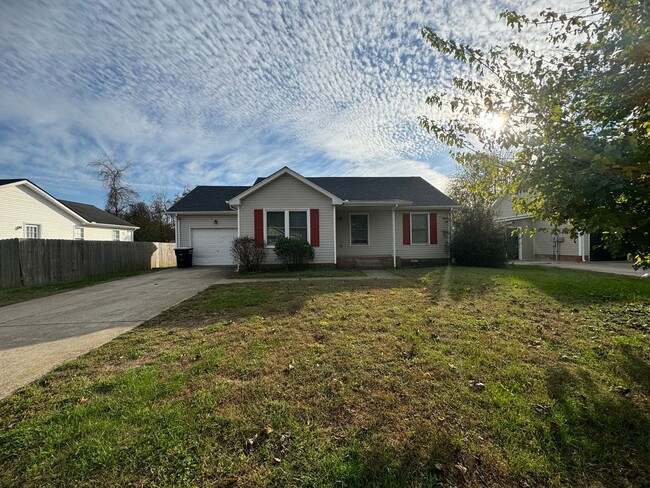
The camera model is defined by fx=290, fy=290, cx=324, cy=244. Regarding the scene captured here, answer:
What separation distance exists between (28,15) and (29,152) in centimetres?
1631

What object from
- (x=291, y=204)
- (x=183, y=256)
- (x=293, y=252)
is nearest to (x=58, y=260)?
(x=183, y=256)

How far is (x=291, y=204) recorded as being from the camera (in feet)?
41.6

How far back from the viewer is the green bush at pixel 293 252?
39.4 ft

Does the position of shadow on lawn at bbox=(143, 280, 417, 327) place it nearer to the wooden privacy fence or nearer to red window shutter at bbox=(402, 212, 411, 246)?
red window shutter at bbox=(402, 212, 411, 246)

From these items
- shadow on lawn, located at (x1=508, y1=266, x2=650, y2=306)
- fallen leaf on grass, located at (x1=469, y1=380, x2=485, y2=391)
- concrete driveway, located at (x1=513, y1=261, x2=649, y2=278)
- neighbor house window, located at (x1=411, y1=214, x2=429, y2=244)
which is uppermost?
neighbor house window, located at (x1=411, y1=214, x2=429, y2=244)

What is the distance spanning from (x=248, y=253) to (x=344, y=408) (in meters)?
10.1

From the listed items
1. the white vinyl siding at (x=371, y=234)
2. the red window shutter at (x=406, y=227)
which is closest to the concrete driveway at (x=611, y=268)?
the red window shutter at (x=406, y=227)

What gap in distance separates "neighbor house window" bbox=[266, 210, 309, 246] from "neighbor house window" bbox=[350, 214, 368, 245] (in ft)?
9.55

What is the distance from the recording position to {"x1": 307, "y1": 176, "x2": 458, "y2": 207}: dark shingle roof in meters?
15.2

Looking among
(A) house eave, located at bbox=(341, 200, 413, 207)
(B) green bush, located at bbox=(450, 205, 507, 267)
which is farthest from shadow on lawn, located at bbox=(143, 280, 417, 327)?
(B) green bush, located at bbox=(450, 205, 507, 267)

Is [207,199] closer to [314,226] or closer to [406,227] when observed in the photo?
[314,226]

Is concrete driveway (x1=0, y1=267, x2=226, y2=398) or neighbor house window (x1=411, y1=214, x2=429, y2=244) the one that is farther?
neighbor house window (x1=411, y1=214, x2=429, y2=244)

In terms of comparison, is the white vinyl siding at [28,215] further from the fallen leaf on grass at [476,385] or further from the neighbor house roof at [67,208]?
the fallen leaf on grass at [476,385]

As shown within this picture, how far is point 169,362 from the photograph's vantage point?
334 cm
